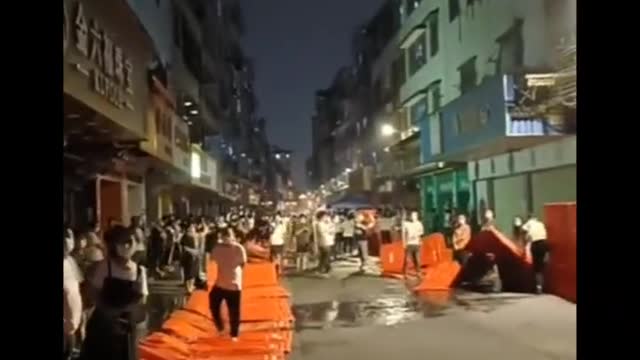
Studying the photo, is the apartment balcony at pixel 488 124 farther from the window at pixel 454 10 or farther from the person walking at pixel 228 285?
the person walking at pixel 228 285

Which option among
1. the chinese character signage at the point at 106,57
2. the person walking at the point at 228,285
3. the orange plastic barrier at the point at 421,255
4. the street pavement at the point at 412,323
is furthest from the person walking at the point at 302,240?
the chinese character signage at the point at 106,57

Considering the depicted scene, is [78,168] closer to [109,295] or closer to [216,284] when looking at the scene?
[109,295]

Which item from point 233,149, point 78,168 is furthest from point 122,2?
point 233,149

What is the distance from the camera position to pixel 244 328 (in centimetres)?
569

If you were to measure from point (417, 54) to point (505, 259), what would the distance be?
147 centimetres

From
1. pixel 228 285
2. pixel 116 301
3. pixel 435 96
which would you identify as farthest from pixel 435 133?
pixel 116 301

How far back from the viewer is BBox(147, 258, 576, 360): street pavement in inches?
220

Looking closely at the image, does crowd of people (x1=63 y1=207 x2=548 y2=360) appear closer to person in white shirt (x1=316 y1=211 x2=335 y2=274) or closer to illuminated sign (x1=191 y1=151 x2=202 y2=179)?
person in white shirt (x1=316 y1=211 x2=335 y2=274)

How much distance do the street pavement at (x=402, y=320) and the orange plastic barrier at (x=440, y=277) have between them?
0.30 feet

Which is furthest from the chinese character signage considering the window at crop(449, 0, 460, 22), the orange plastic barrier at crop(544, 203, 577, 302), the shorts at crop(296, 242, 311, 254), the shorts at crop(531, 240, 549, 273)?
the shorts at crop(531, 240, 549, 273)

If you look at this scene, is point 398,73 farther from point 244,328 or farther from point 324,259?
point 244,328

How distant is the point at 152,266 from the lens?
17.5 ft

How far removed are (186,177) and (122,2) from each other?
106 cm

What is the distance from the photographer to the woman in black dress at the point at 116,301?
504cm
